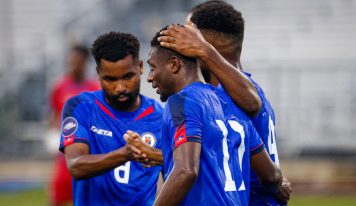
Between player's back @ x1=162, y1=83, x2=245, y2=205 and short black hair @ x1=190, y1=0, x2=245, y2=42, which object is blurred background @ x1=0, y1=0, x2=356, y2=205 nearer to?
short black hair @ x1=190, y1=0, x2=245, y2=42

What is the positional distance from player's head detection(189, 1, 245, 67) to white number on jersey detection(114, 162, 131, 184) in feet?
4.52

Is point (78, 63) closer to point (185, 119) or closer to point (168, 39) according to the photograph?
point (168, 39)

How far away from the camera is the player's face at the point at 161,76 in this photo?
5.62 m

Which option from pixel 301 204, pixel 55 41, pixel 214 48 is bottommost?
pixel 301 204

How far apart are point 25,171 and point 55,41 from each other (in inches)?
185

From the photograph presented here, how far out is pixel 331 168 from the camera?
715 inches

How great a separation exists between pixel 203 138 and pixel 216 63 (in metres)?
0.64

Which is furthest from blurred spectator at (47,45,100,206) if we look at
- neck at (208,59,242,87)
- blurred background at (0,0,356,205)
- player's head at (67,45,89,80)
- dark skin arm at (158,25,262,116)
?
dark skin arm at (158,25,262,116)

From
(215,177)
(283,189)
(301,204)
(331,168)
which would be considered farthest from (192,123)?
(331,168)

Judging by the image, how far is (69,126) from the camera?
7125 millimetres

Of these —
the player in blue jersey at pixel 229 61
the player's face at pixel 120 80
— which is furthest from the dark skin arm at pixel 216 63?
the player's face at pixel 120 80

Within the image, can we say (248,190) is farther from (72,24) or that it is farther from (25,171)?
(72,24)

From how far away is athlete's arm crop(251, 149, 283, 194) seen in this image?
590 centimetres

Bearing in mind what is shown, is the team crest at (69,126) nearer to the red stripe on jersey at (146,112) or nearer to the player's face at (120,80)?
the player's face at (120,80)
